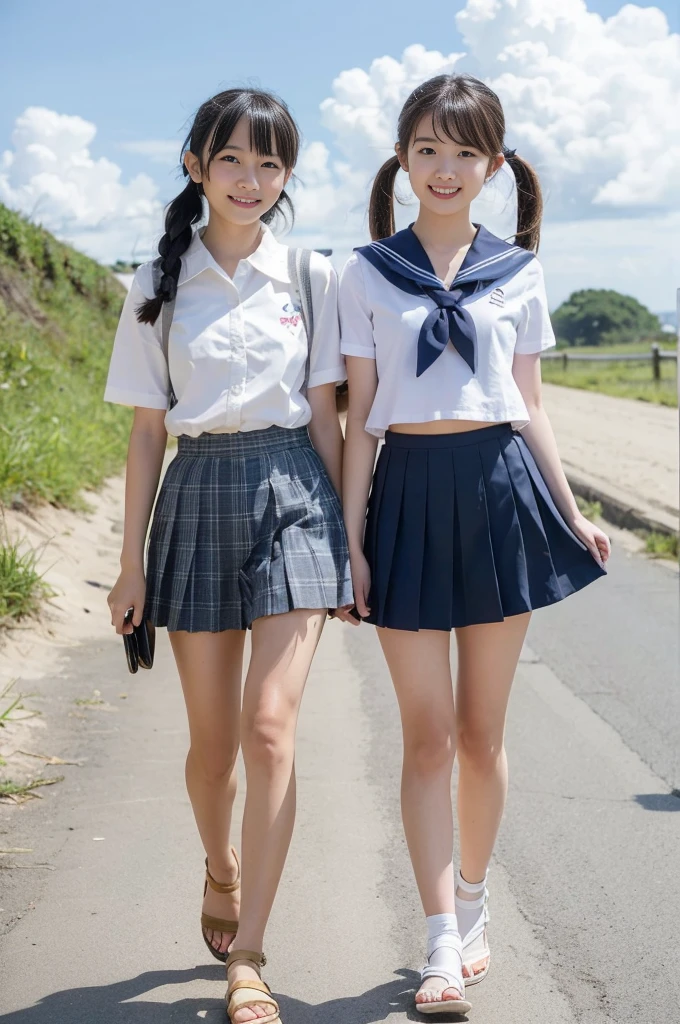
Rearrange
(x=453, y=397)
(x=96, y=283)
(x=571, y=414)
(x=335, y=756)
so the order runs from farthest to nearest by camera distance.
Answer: (x=96, y=283), (x=571, y=414), (x=335, y=756), (x=453, y=397)

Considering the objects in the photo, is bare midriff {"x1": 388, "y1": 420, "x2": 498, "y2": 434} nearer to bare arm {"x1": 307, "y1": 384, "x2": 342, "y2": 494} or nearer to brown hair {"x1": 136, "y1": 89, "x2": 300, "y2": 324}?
bare arm {"x1": 307, "y1": 384, "x2": 342, "y2": 494}

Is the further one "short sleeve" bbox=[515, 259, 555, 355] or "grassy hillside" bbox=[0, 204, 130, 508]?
"grassy hillside" bbox=[0, 204, 130, 508]

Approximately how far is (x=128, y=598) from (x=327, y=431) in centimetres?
67

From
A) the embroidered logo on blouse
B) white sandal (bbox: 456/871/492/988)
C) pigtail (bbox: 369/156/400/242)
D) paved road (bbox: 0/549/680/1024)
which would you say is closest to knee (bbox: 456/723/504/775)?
white sandal (bbox: 456/871/492/988)

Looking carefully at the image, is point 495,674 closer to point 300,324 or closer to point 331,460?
point 331,460

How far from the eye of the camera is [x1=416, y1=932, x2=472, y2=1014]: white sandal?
2.75m

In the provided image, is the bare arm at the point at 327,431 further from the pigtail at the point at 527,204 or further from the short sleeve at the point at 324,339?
the pigtail at the point at 527,204

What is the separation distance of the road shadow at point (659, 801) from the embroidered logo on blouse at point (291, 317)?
2.28 metres

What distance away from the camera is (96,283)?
21484 mm

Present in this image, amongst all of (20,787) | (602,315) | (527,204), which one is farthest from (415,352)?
(602,315)

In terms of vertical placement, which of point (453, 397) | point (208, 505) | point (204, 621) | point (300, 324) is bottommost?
point (204, 621)

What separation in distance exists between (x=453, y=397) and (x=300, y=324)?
1.44ft

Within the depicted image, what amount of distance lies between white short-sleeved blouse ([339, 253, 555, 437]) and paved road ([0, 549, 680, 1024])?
1.43 m

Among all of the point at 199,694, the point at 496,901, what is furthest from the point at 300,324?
the point at 496,901
